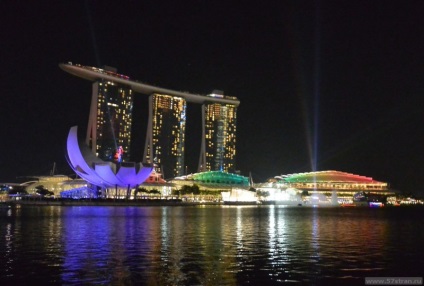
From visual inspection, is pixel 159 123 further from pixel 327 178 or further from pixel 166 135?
pixel 327 178

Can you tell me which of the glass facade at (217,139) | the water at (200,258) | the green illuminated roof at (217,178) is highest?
the glass facade at (217,139)

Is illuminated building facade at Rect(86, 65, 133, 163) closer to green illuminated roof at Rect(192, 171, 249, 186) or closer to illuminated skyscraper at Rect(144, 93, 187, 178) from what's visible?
illuminated skyscraper at Rect(144, 93, 187, 178)

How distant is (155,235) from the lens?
29078mm

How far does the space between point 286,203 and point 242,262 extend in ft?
342

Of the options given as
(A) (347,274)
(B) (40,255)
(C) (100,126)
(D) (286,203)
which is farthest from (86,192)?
(A) (347,274)

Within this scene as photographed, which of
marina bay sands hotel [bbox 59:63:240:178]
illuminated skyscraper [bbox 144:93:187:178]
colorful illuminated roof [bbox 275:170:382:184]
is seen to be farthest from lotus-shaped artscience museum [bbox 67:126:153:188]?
colorful illuminated roof [bbox 275:170:382:184]

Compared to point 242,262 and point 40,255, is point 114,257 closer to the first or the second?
point 40,255

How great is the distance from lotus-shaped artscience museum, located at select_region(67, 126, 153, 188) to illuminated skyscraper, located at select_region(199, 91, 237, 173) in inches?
2880

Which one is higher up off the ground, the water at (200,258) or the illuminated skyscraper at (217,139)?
the illuminated skyscraper at (217,139)

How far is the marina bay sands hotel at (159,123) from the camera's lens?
459ft

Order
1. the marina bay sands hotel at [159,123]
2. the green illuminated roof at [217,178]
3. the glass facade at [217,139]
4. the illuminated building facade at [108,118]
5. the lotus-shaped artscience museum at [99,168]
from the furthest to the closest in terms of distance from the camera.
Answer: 1. the glass facade at [217,139]
2. the green illuminated roof at [217,178]
3. the marina bay sands hotel at [159,123]
4. the illuminated building facade at [108,118]
5. the lotus-shaped artscience museum at [99,168]

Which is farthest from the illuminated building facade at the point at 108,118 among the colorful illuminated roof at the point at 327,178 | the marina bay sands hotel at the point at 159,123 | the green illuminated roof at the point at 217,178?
the colorful illuminated roof at the point at 327,178

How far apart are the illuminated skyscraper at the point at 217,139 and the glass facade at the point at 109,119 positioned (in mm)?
32684

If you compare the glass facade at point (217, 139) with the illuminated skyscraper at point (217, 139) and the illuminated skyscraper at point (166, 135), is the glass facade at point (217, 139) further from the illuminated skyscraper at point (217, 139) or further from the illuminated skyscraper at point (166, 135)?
the illuminated skyscraper at point (166, 135)
